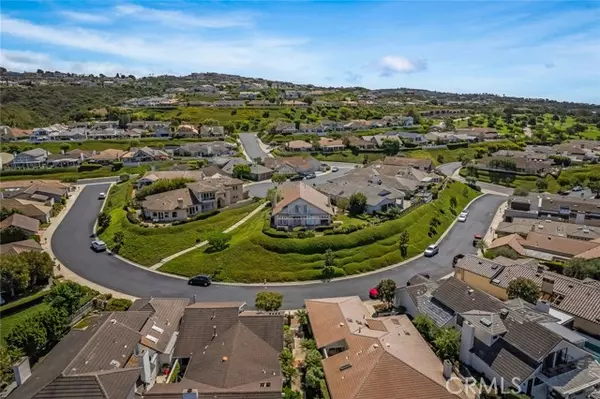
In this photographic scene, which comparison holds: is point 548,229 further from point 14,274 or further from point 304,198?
point 14,274

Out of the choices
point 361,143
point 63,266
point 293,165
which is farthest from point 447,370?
point 361,143

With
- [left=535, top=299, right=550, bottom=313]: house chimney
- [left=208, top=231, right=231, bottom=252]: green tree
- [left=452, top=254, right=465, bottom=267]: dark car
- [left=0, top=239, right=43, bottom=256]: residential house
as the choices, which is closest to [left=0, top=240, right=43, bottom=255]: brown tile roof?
[left=0, top=239, right=43, bottom=256]: residential house

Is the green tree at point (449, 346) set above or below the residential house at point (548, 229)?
below

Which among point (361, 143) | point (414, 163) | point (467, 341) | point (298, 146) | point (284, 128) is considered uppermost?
point (284, 128)

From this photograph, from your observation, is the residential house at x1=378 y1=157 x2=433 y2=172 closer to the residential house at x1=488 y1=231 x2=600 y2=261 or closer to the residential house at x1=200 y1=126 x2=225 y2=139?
the residential house at x1=488 y1=231 x2=600 y2=261

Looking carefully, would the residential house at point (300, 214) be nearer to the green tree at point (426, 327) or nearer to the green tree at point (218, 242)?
the green tree at point (218, 242)

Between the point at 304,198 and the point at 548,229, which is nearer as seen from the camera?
the point at 304,198

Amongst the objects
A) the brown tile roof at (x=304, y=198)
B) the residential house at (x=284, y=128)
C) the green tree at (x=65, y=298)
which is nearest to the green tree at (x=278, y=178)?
the brown tile roof at (x=304, y=198)
